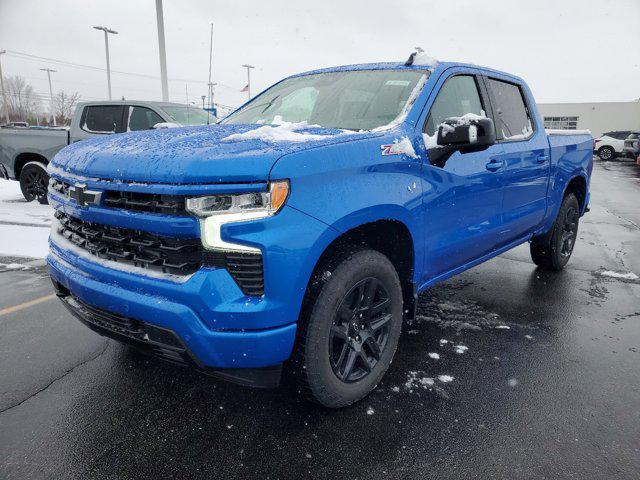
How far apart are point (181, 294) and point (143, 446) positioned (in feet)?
2.73

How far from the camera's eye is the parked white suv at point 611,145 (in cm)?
2794

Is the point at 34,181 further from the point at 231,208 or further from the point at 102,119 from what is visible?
the point at 231,208

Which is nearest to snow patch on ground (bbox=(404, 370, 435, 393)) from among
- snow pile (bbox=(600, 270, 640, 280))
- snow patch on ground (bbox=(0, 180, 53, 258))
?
snow pile (bbox=(600, 270, 640, 280))

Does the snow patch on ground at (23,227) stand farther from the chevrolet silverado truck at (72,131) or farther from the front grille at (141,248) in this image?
the front grille at (141,248)

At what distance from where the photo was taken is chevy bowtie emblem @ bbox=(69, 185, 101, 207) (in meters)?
2.09

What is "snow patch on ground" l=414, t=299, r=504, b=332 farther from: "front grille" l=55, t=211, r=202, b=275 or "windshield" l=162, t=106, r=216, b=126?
"windshield" l=162, t=106, r=216, b=126

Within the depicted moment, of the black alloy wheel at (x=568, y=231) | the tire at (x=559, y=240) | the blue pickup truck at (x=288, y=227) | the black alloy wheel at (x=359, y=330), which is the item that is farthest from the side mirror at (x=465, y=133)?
the black alloy wheel at (x=568, y=231)

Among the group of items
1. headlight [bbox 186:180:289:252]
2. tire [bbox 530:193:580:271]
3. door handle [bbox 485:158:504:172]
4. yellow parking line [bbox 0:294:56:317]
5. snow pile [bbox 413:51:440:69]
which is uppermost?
snow pile [bbox 413:51:440:69]

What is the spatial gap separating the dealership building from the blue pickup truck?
54.1 metres

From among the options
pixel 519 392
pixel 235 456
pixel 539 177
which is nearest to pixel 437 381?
pixel 519 392

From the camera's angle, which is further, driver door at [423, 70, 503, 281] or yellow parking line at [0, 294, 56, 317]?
yellow parking line at [0, 294, 56, 317]

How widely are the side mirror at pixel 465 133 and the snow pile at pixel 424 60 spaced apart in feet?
2.08

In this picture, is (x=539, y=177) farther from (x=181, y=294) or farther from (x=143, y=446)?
(x=143, y=446)

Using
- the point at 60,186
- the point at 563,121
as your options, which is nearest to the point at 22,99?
the point at 563,121
